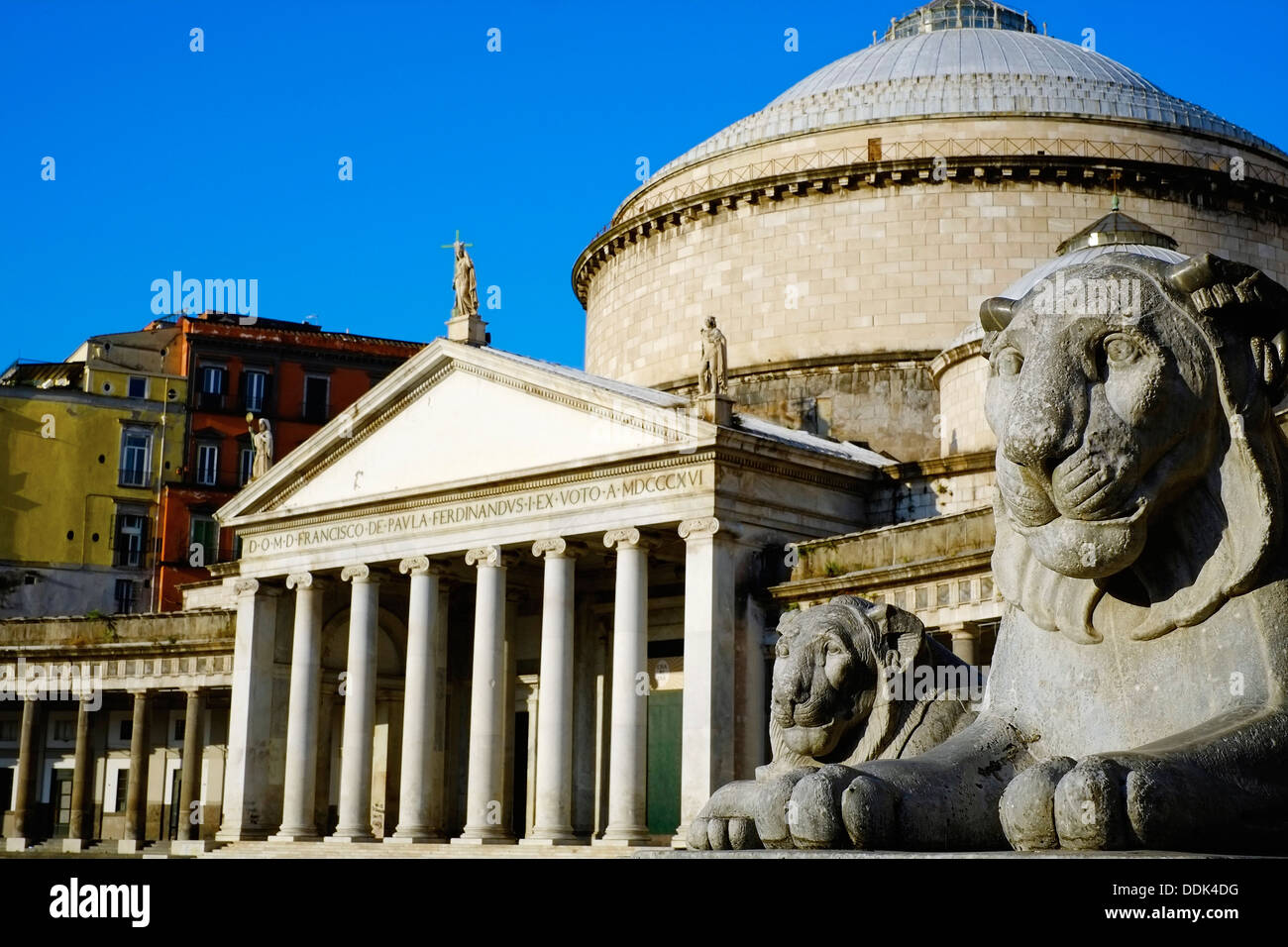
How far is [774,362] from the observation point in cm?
4834

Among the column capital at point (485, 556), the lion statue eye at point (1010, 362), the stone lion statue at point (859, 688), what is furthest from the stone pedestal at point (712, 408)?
the lion statue eye at point (1010, 362)

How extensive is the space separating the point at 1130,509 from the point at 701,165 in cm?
4759

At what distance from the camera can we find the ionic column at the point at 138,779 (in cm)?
5194

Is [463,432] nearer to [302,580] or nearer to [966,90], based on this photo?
[302,580]

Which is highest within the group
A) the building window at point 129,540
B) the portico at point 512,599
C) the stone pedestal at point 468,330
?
the stone pedestal at point 468,330

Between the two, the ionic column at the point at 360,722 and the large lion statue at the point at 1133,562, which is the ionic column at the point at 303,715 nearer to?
the ionic column at the point at 360,722

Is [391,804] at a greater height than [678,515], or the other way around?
[678,515]

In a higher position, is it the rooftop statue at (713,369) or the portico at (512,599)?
the rooftop statue at (713,369)

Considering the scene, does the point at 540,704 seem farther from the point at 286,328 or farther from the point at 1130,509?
the point at 286,328

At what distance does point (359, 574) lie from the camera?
4506cm

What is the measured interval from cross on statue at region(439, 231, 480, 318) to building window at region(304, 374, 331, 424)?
32.3 meters

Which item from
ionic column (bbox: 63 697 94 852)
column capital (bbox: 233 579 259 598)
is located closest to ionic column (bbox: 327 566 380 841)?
column capital (bbox: 233 579 259 598)

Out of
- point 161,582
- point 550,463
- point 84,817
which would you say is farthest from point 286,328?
point 550,463

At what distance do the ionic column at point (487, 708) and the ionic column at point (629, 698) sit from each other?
3179 mm
